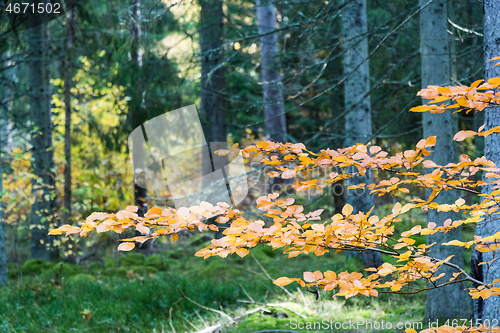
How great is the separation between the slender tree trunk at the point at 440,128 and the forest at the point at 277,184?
0.06ft

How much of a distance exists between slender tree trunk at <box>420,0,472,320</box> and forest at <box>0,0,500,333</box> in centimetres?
2

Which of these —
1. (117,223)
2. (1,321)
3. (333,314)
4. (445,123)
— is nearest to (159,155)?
(1,321)

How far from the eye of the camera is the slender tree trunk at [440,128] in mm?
3721

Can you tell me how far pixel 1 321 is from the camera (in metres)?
4.29

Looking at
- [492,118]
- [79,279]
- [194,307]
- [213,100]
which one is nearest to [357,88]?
[492,118]

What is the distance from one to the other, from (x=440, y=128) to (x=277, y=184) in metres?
2.94

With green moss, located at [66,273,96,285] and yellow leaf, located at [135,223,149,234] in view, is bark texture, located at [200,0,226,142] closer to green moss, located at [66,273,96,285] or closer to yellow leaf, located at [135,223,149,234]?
green moss, located at [66,273,96,285]

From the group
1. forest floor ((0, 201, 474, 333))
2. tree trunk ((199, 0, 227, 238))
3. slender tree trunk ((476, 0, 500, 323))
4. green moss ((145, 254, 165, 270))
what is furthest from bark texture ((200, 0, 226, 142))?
slender tree trunk ((476, 0, 500, 323))

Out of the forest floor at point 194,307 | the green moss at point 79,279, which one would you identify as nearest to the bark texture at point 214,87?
the forest floor at point 194,307

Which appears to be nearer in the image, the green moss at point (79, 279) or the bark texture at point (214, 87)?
the green moss at point (79, 279)

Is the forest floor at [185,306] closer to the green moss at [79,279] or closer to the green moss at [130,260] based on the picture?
the green moss at [79,279]

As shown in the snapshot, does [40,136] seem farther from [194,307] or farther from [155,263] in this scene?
[194,307]

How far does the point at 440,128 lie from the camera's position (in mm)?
3723

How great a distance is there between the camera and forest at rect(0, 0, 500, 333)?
174cm
